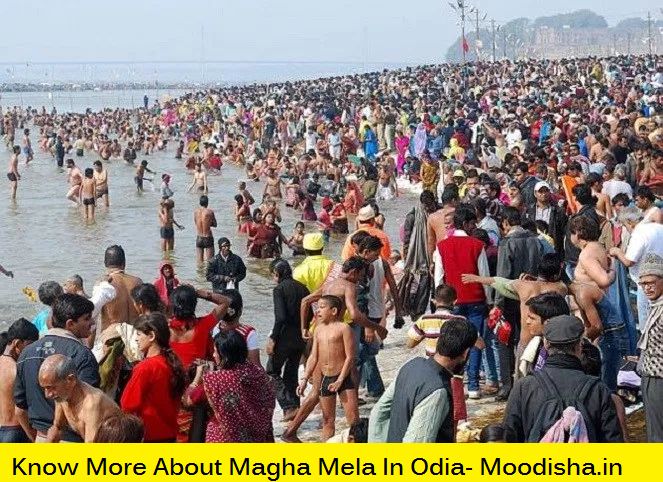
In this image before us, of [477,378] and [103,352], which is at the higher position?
[103,352]

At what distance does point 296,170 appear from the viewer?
27062mm

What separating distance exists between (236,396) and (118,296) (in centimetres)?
246

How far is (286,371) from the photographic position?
8867 mm

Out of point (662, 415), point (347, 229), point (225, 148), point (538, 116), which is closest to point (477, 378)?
point (662, 415)

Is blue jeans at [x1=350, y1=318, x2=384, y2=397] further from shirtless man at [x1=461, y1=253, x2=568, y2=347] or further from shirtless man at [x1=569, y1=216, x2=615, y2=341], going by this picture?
shirtless man at [x1=569, y1=216, x2=615, y2=341]

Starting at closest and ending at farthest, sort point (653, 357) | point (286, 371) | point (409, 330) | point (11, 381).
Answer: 1. point (653, 357)
2. point (11, 381)
3. point (409, 330)
4. point (286, 371)

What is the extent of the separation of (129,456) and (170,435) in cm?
147

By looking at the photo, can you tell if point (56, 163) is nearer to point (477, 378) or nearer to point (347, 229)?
point (347, 229)

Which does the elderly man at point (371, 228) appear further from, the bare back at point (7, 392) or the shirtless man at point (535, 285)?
the bare back at point (7, 392)

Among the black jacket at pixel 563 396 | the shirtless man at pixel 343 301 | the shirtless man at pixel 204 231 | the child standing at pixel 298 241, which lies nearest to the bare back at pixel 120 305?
the shirtless man at pixel 343 301

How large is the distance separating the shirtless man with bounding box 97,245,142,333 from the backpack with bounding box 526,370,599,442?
4053mm

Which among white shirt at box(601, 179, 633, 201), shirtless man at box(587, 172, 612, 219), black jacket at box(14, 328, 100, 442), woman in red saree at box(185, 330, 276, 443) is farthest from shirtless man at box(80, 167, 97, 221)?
woman in red saree at box(185, 330, 276, 443)

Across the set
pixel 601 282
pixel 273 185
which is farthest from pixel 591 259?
pixel 273 185

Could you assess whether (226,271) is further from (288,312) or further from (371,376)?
(288,312)
